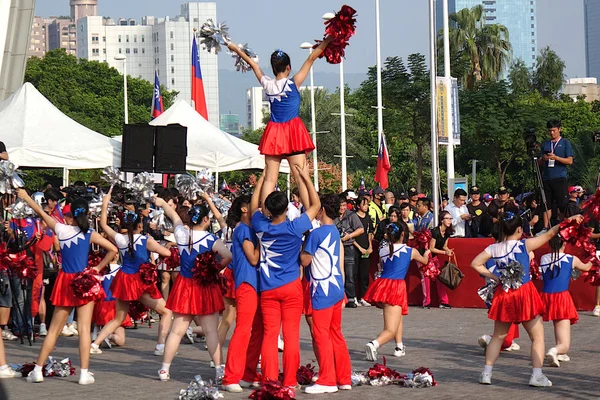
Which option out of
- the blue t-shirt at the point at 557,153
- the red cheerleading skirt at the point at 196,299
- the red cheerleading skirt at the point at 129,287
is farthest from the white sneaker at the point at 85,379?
the blue t-shirt at the point at 557,153

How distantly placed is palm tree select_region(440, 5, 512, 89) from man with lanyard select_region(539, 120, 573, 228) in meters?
52.2

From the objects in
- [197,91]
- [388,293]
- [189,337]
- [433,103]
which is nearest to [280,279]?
[388,293]

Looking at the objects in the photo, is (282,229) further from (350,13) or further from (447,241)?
(447,241)

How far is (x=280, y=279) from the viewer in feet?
33.1

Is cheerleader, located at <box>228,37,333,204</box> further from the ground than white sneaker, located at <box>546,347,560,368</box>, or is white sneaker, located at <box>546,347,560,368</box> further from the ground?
cheerleader, located at <box>228,37,333,204</box>

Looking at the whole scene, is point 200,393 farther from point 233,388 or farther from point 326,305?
point 326,305

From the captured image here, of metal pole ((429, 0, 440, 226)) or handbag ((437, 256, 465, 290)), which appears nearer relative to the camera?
handbag ((437, 256, 465, 290))

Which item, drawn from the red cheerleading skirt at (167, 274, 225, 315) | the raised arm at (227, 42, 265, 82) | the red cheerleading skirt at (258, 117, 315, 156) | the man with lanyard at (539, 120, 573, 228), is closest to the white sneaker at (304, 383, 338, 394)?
the red cheerleading skirt at (167, 274, 225, 315)

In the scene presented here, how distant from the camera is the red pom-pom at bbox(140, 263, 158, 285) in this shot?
13.0m

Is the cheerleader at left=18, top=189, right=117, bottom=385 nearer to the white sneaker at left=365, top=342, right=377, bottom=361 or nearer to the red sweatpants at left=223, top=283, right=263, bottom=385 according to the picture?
the red sweatpants at left=223, top=283, right=263, bottom=385

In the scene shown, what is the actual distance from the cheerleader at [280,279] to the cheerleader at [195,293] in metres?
0.91

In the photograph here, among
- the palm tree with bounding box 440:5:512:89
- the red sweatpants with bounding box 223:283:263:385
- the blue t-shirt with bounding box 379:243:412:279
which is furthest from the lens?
the palm tree with bounding box 440:5:512:89

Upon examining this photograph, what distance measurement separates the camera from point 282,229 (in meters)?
9.96

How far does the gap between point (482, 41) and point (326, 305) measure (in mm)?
62870
